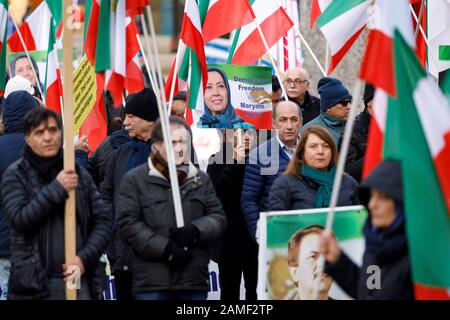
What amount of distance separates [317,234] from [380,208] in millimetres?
1996

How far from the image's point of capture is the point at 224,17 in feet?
41.0

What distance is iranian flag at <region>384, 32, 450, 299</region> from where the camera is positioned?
674 cm

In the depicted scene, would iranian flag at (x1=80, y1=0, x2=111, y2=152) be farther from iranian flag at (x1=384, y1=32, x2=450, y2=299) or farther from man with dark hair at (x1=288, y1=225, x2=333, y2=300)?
iranian flag at (x1=384, y1=32, x2=450, y2=299)

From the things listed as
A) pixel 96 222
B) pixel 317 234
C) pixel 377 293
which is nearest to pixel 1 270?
pixel 96 222

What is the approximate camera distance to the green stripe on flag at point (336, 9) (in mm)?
11227

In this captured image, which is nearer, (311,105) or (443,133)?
(443,133)

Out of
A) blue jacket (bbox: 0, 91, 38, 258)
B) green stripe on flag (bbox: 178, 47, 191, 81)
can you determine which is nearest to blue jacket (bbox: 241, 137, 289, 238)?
blue jacket (bbox: 0, 91, 38, 258)

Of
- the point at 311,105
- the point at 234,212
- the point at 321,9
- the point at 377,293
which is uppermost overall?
the point at 321,9

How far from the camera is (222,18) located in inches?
492

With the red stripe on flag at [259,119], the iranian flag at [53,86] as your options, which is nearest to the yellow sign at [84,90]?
the iranian flag at [53,86]

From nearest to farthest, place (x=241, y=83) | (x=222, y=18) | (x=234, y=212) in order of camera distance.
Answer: (x=234, y=212)
(x=241, y=83)
(x=222, y=18)

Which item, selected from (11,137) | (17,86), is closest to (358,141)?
(11,137)

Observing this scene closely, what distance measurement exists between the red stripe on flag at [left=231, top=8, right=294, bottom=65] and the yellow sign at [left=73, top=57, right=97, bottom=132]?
154 centimetres

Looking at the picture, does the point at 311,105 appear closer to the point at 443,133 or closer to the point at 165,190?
the point at 165,190
